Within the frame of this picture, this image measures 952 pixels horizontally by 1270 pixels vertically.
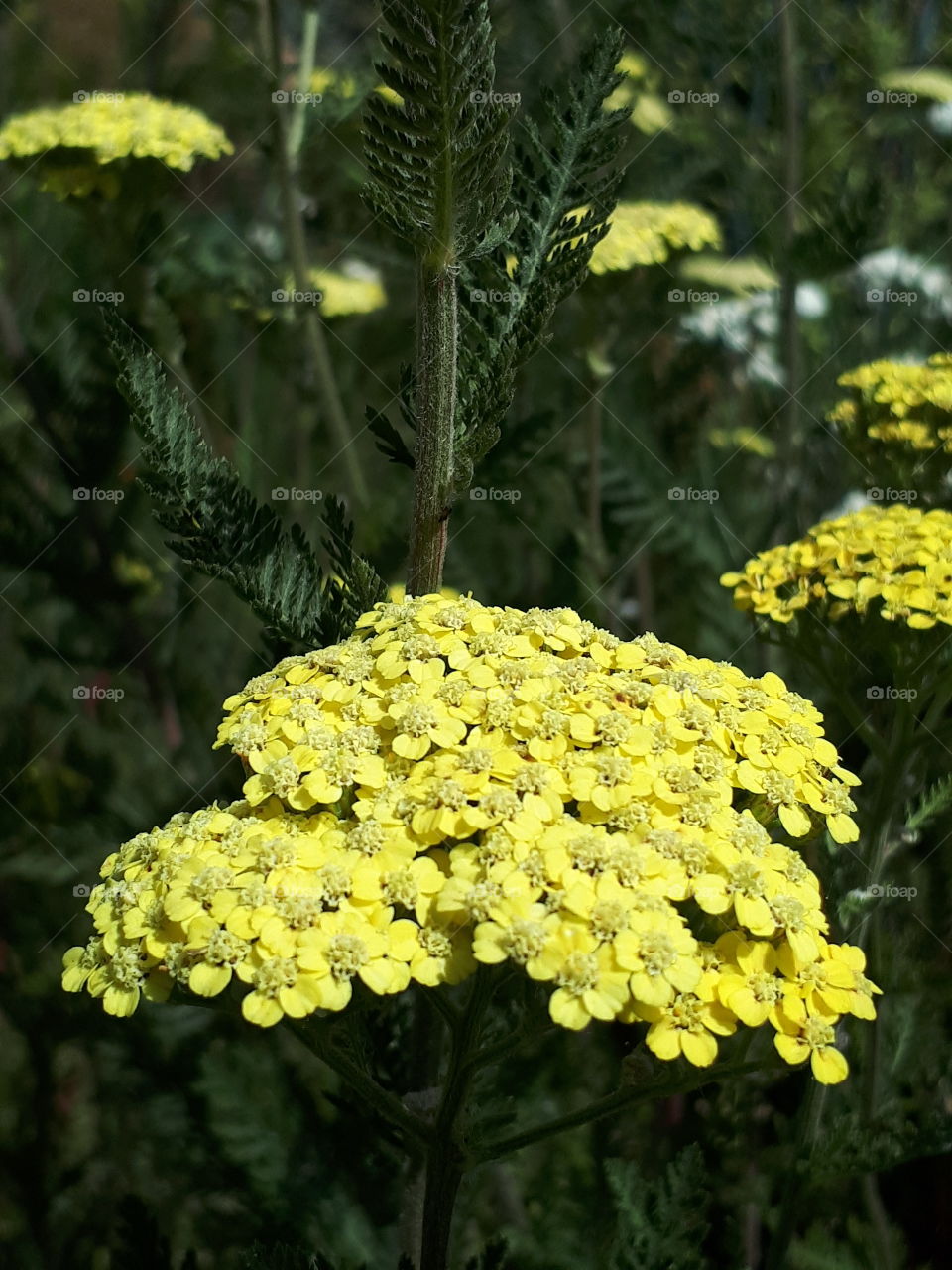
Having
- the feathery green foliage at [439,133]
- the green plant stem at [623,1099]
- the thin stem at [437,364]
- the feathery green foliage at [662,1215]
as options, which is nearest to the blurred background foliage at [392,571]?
the feathery green foliage at [662,1215]

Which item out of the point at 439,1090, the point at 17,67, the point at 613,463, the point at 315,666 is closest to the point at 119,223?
the point at 613,463

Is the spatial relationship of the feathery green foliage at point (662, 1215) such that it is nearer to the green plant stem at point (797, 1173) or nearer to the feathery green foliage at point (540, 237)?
the green plant stem at point (797, 1173)

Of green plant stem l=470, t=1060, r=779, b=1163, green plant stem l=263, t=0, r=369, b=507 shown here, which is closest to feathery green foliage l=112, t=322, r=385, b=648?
green plant stem l=470, t=1060, r=779, b=1163

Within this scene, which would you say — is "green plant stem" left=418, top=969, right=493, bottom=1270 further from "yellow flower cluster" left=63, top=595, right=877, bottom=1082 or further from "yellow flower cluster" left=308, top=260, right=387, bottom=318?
"yellow flower cluster" left=308, top=260, right=387, bottom=318

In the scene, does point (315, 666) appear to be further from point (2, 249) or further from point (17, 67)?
point (17, 67)

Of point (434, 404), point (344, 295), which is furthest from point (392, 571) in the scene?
point (344, 295)

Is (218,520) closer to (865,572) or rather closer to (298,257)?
(865,572)
